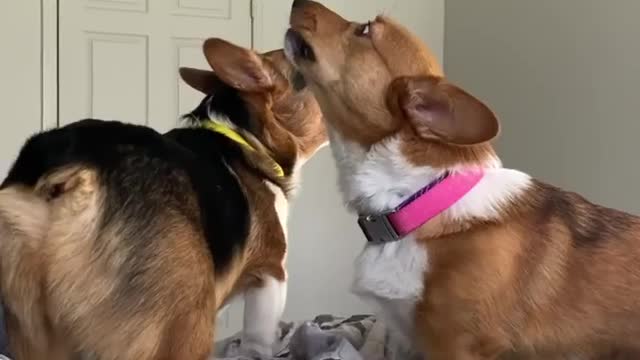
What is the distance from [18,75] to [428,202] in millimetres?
2207

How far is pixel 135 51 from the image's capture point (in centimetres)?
370

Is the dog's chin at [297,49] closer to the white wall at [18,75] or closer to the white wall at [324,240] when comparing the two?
the white wall at [18,75]

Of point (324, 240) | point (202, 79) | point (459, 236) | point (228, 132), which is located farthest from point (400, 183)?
point (324, 240)

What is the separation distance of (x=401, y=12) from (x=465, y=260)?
2.52 metres

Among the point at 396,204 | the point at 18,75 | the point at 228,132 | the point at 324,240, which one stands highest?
the point at 18,75

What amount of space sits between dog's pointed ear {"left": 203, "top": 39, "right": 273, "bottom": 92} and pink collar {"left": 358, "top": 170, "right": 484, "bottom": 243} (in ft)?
1.95

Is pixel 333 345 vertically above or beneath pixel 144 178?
beneath

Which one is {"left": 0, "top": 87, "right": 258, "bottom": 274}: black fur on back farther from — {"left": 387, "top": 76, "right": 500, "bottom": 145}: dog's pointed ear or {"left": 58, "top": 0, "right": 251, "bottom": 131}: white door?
{"left": 58, "top": 0, "right": 251, "bottom": 131}: white door

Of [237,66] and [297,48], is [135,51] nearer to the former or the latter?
[237,66]

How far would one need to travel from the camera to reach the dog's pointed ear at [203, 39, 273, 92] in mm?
2240

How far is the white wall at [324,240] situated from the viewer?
13.1ft

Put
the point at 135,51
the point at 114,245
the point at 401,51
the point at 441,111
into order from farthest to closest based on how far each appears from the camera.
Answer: the point at 135,51 < the point at 401,51 < the point at 441,111 < the point at 114,245

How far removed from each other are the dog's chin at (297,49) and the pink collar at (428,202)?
38 centimetres

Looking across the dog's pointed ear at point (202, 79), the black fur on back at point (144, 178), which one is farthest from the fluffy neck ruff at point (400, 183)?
the dog's pointed ear at point (202, 79)
